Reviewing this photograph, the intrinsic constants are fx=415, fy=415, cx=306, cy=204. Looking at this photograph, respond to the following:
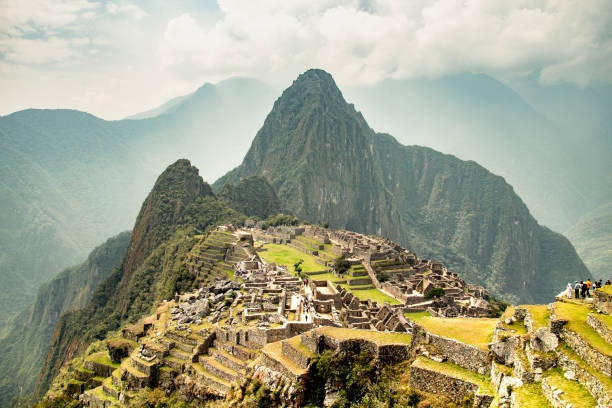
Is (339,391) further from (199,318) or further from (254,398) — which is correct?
(199,318)

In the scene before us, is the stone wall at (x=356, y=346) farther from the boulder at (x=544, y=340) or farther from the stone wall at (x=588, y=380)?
the stone wall at (x=588, y=380)

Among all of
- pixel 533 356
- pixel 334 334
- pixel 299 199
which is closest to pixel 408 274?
pixel 334 334

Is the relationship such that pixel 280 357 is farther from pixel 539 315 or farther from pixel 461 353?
pixel 539 315

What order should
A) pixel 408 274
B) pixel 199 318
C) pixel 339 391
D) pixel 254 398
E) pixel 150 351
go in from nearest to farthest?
pixel 339 391, pixel 254 398, pixel 150 351, pixel 199 318, pixel 408 274

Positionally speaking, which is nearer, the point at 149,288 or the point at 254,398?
the point at 254,398

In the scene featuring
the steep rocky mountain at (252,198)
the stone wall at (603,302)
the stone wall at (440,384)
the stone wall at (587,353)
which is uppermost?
the steep rocky mountain at (252,198)

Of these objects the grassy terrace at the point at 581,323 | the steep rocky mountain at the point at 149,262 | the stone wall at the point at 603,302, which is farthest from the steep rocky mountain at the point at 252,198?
the stone wall at the point at 603,302

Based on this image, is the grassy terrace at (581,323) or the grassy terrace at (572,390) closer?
the grassy terrace at (572,390)
